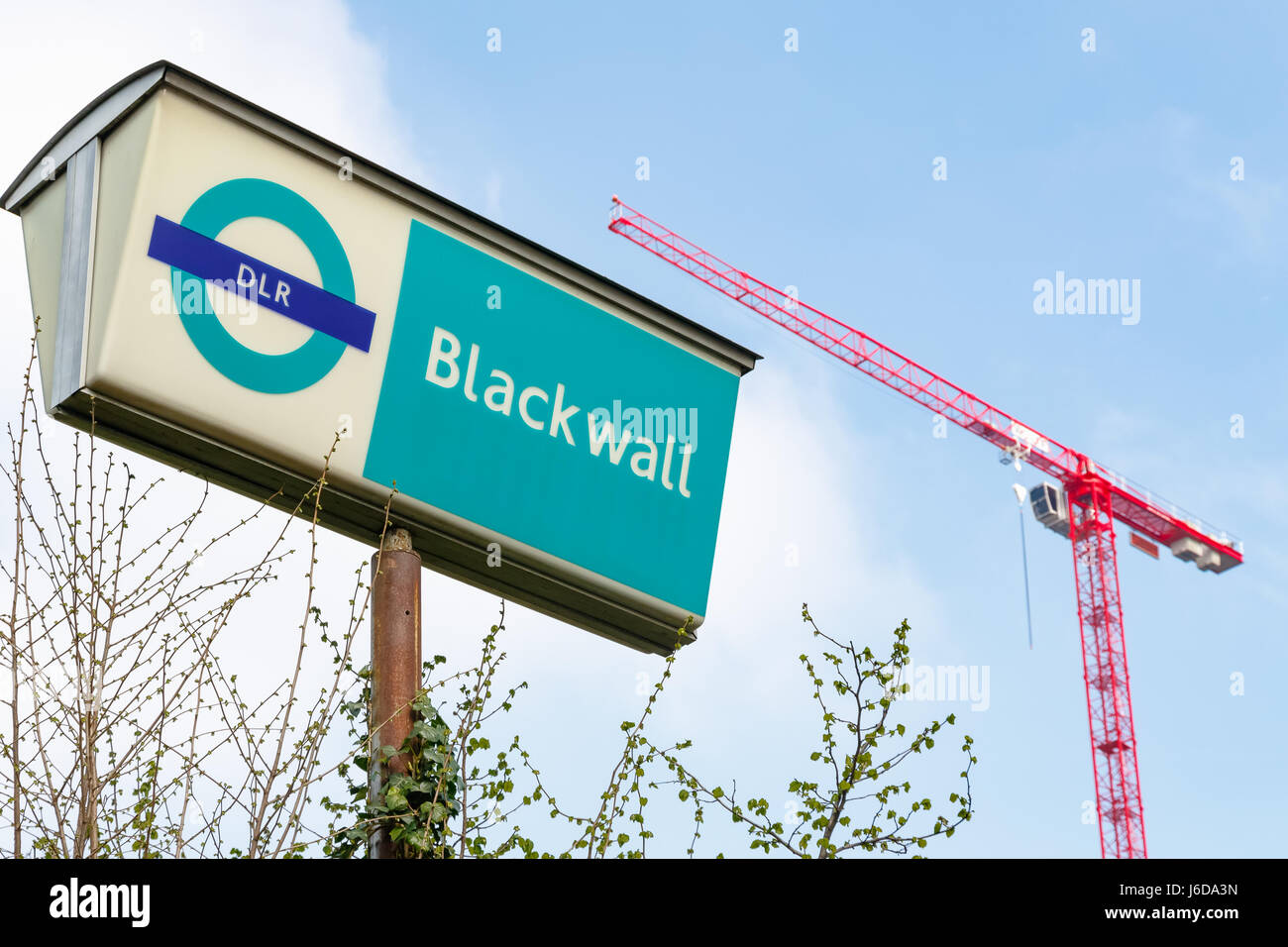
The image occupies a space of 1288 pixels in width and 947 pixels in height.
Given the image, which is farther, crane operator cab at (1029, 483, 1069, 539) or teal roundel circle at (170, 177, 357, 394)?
crane operator cab at (1029, 483, 1069, 539)

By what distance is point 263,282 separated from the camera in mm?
A: 5051

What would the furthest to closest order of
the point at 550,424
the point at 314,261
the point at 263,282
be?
the point at 550,424 < the point at 314,261 < the point at 263,282

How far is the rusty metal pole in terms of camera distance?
16.6 feet

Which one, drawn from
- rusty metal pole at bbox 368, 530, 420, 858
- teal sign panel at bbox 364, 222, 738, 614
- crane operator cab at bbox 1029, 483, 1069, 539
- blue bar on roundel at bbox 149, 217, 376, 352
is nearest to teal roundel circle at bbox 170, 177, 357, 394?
blue bar on roundel at bbox 149, 217, 376, 352

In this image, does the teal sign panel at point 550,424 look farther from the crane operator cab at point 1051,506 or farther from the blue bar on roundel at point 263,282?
the crane operator cab at point 1051,506

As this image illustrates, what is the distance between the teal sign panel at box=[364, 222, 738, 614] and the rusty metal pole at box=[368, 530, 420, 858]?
9.6 inches

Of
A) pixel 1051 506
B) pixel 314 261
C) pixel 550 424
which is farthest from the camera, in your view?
pixel 1051 506

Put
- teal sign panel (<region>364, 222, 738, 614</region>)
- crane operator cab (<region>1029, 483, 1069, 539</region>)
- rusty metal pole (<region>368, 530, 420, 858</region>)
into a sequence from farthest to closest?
crane operator cab (<region>1029, 483, 1069, 539</region>) → teal sign panel (<region>364, 222, 738, 614</region>) → rusty metal pole (<region>368, 530, 420, 858</region>)

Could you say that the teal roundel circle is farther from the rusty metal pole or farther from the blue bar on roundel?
the rusty metal pole

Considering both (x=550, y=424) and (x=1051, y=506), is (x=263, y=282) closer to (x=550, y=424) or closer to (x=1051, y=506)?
(x=550, y=424)

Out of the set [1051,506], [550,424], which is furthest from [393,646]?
[1051,506]

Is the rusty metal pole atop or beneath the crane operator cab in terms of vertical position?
beneath

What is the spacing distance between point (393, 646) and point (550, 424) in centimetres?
105
